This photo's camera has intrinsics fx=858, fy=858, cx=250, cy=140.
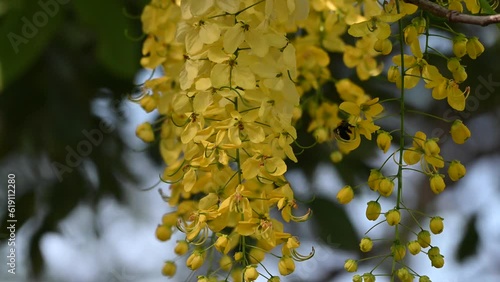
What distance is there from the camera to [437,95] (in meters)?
0.90

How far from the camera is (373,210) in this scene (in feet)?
2.86

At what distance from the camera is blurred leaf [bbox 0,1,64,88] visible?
120 centimetres

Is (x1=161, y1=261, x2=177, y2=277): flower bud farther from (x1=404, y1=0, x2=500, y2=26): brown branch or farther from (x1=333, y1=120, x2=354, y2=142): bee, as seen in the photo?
(x1=404, y1=0, x2=500, y2=26): brown branch

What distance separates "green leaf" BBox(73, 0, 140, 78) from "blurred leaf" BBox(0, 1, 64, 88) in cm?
6

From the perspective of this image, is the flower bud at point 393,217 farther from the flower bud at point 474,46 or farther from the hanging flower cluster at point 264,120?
the flower bud at point 474,46

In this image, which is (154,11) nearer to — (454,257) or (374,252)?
(454,257)

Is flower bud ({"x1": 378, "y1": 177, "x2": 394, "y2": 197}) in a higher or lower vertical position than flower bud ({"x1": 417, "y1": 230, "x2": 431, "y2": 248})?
higher

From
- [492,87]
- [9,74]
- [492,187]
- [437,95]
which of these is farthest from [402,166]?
[492,187]

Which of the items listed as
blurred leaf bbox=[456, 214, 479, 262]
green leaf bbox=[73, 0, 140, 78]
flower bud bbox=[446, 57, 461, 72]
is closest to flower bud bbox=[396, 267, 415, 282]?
flower bud bbox=[446, 57, 461, 72]

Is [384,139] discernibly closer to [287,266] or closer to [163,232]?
[287,266]

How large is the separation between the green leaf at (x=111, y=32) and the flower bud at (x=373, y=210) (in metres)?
0.50

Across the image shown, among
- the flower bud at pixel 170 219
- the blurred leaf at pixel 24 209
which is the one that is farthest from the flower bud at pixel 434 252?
the blurred leaf at pixel 24 209

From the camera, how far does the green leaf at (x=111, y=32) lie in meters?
1.22

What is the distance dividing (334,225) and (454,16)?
71cm
